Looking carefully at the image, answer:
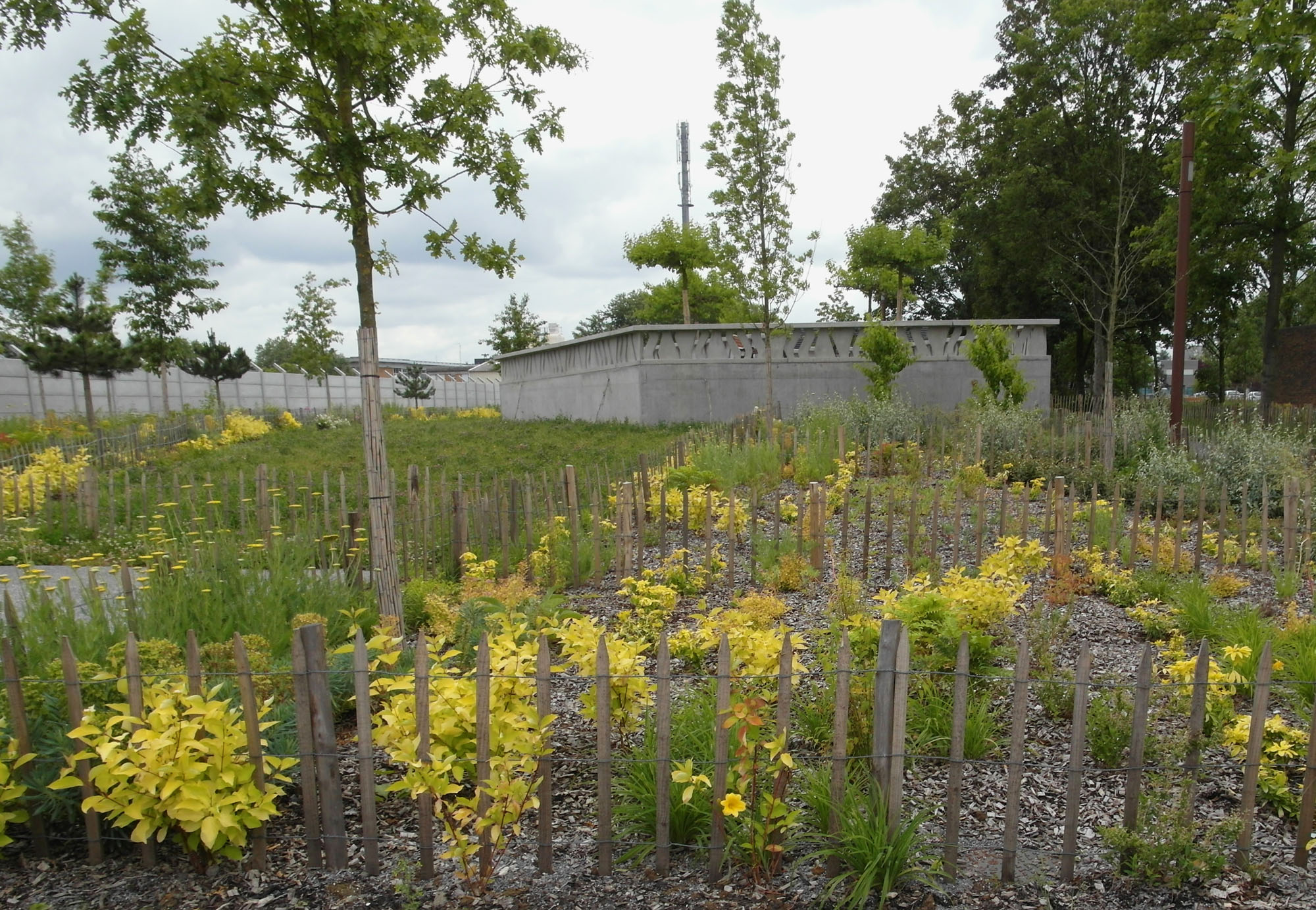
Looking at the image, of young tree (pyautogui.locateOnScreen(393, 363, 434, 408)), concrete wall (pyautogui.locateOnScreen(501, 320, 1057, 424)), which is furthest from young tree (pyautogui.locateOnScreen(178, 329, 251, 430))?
concrete wall (pyautogui.locateOnScreen(501, 320, 1057, 424))

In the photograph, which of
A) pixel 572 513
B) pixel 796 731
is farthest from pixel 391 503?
pixel 796 731

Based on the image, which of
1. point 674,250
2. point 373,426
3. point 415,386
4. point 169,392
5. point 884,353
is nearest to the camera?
point 373,426

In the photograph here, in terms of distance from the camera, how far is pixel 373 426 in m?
4.46

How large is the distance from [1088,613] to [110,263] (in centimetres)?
2275

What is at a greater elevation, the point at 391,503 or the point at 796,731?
the point at 391,503

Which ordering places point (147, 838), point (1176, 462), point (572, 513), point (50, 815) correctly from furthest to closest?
point (1176, 462), point (572, 513), point (50, 815), point (147, 838)

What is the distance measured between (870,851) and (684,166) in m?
31.7

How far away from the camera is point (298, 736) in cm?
296

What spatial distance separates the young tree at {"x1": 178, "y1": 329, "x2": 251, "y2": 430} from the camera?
25016mm

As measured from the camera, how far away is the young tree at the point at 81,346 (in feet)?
66.1

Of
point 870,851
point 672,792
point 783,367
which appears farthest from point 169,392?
point 870,851

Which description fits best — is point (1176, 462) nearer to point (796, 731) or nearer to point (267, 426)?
point (796, 731)

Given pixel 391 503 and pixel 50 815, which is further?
pixel 391 503

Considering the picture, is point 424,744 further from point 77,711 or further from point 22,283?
point 22,283
